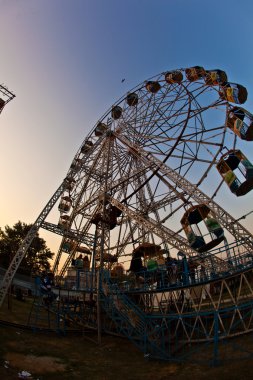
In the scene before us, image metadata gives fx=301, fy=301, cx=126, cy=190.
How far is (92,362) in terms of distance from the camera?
43.7ft

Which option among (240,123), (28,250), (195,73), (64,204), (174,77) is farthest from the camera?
(28,250)

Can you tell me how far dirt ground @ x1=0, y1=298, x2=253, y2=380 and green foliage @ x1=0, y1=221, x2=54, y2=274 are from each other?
31.0 meters

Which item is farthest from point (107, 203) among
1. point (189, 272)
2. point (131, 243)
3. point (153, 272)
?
point (189, 272)

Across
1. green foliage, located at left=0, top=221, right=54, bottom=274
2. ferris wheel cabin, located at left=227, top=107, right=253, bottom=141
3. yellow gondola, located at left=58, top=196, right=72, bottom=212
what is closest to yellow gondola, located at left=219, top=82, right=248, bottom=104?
ferris wheel cabin, located at left=227, top=107, right=253, bottom=141

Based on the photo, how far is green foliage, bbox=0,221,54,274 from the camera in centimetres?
4500

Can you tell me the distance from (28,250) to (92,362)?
127 ft

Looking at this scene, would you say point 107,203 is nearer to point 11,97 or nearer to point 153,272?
point 153,272

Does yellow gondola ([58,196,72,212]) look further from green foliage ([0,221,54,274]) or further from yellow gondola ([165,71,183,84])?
green foliage ([0,221,54,274])

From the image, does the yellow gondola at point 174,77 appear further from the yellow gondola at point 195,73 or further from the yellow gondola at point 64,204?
the yellow gondola at point 64,204

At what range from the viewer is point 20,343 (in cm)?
1418

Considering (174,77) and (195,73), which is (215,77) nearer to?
(195,73)

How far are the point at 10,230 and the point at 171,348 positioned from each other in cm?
4109

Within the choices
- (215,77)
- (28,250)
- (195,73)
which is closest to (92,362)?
(215,77)

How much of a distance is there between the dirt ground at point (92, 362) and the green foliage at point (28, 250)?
31.0 metres
